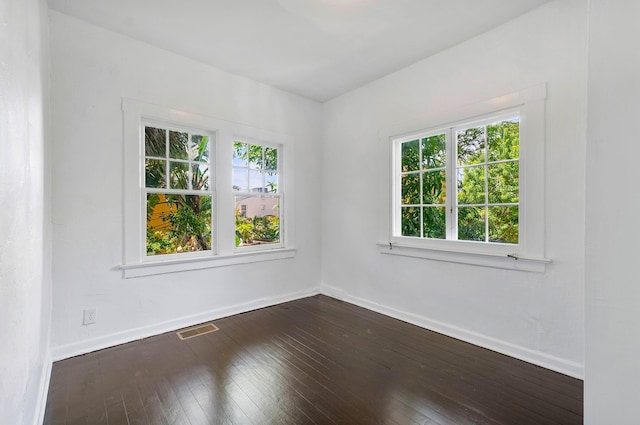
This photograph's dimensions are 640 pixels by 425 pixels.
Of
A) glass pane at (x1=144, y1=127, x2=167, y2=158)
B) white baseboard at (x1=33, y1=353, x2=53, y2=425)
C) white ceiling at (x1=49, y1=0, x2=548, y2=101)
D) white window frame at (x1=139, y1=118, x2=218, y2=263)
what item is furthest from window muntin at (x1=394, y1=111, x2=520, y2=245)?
white baseboard at (x1=33, y1=353, x2=53, y2=425)

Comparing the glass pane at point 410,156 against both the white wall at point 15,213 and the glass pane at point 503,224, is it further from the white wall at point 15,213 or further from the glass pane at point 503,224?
the white wall at point 15,213

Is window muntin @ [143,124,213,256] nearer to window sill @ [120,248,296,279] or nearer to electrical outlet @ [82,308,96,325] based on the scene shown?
window sill @ [120,248,296,279]

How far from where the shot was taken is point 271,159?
4207 mm

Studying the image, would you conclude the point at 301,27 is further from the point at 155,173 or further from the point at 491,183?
the point at 491,183

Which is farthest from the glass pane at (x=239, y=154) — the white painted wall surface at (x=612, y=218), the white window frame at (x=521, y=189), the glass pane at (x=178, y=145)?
the white painted wall surface at (x=612, y=218)

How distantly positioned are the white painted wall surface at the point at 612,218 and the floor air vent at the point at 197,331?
3.00 m

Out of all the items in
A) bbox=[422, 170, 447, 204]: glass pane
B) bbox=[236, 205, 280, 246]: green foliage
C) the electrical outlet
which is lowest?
the electrical outlet

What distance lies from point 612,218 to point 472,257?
1637mm

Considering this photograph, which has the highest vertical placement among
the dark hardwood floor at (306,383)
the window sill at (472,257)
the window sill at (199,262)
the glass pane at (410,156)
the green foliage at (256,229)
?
the glass pane at (410,156)

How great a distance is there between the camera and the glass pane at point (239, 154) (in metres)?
3.82

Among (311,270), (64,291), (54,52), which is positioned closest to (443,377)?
(311,270)

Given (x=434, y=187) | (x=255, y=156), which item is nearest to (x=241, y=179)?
(x=255, y=156)

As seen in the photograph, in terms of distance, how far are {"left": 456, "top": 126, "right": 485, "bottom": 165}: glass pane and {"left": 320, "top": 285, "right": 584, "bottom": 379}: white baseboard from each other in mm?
1690

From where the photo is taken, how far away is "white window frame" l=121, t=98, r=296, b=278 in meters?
2.93
